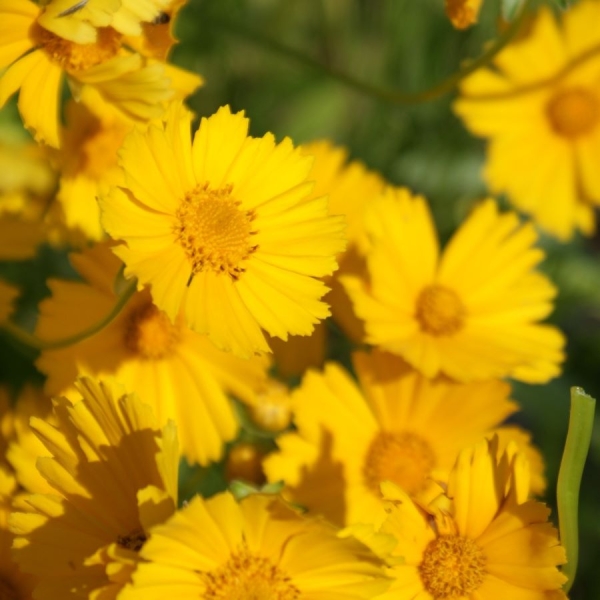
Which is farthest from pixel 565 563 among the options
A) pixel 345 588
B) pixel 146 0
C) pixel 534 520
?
pixel 146 0

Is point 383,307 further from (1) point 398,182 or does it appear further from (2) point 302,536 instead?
(1) point 398,182

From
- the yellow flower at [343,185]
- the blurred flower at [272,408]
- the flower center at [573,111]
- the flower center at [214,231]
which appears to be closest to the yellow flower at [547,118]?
the flower center at [573,111]

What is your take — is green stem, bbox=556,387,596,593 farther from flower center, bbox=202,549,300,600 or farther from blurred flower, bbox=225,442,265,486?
blurred flower, bbox=225,442,265,486

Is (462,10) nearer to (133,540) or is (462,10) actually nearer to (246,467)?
(246,467)

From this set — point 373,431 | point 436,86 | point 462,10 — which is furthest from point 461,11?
point 373,431

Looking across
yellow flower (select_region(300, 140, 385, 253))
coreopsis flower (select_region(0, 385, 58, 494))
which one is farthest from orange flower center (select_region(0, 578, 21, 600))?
yellow flower (select_region(300, 140, 385, 253))
